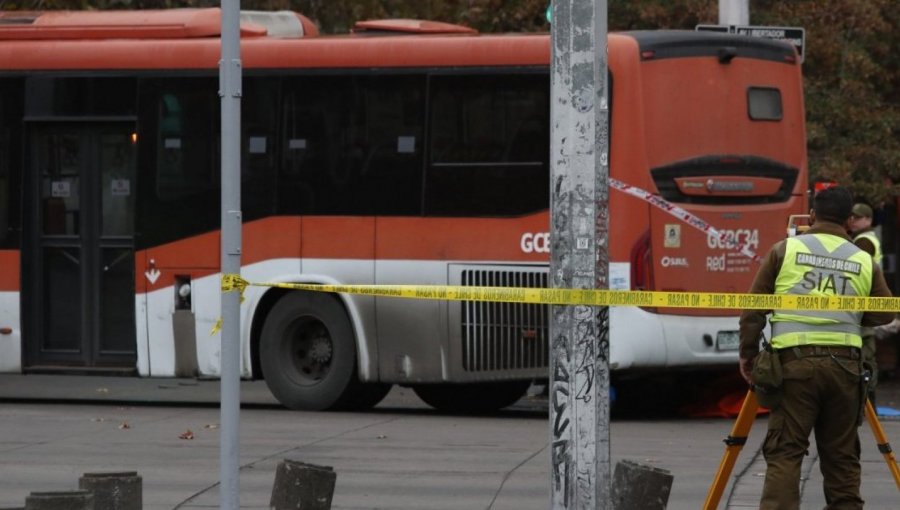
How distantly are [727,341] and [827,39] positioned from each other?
672 cm

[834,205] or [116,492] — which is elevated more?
[834,205]

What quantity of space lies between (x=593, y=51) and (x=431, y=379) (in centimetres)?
→ 695

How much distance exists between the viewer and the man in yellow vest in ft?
28.1

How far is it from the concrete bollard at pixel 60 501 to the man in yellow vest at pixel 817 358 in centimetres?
303

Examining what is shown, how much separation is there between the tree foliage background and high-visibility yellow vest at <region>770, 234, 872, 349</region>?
1073 cm

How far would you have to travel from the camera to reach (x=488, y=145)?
1470cm

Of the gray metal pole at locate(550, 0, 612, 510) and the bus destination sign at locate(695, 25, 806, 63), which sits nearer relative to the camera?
the gray metal pole at locate(550, 0, 612, 510)

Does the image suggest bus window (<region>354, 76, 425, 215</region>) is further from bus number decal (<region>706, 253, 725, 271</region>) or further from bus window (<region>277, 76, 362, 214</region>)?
bus number decal (<region>706, 253, 725, 271</region>)

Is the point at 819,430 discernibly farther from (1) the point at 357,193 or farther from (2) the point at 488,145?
(1) the point at 357,193

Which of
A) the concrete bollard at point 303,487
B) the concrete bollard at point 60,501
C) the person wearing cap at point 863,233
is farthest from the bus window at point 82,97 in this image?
the concrete bollard at point 60,501

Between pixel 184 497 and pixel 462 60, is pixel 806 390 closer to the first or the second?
pixel 184 497

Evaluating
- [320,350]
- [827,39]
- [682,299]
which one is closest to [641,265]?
[320,350]

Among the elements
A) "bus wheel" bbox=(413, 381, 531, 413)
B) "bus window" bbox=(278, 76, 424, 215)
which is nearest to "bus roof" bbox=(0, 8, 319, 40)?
"bus window" bbox=(278, 76, 424, 215)

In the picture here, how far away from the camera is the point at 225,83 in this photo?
7754 millimetres
